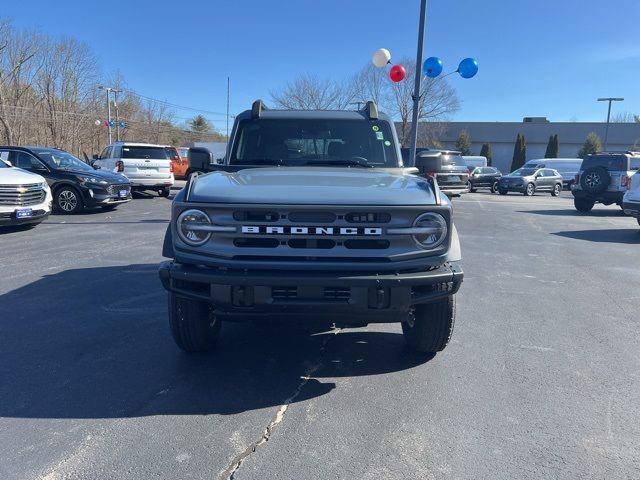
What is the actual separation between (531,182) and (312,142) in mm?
25619

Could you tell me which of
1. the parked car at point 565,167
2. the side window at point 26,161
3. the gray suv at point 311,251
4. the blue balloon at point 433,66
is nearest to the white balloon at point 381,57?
the blue balloon at point 433,66

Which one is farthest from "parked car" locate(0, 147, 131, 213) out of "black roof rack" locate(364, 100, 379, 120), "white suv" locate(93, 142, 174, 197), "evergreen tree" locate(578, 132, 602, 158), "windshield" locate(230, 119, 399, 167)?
"evergreen tree" locate(578, 132, 602, 158)

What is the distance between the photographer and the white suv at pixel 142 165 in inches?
671

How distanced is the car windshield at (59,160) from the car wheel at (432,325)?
11.9 m

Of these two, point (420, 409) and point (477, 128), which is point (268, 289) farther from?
point (477, 128)

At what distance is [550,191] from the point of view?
2927 centimetres

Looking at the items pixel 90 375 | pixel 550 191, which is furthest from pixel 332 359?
pixel 550 191

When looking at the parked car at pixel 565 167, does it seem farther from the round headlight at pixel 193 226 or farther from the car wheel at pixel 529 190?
the round headlight at pixel 193 226

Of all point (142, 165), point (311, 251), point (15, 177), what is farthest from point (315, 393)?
point (142, 165)

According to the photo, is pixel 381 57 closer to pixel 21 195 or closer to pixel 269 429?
pixel 21 195

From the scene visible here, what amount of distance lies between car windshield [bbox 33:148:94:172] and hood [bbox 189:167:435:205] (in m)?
10.7

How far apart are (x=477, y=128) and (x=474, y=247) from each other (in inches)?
1986

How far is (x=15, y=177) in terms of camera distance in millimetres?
10164

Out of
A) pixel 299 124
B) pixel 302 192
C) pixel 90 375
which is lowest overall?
pixel 90 375
